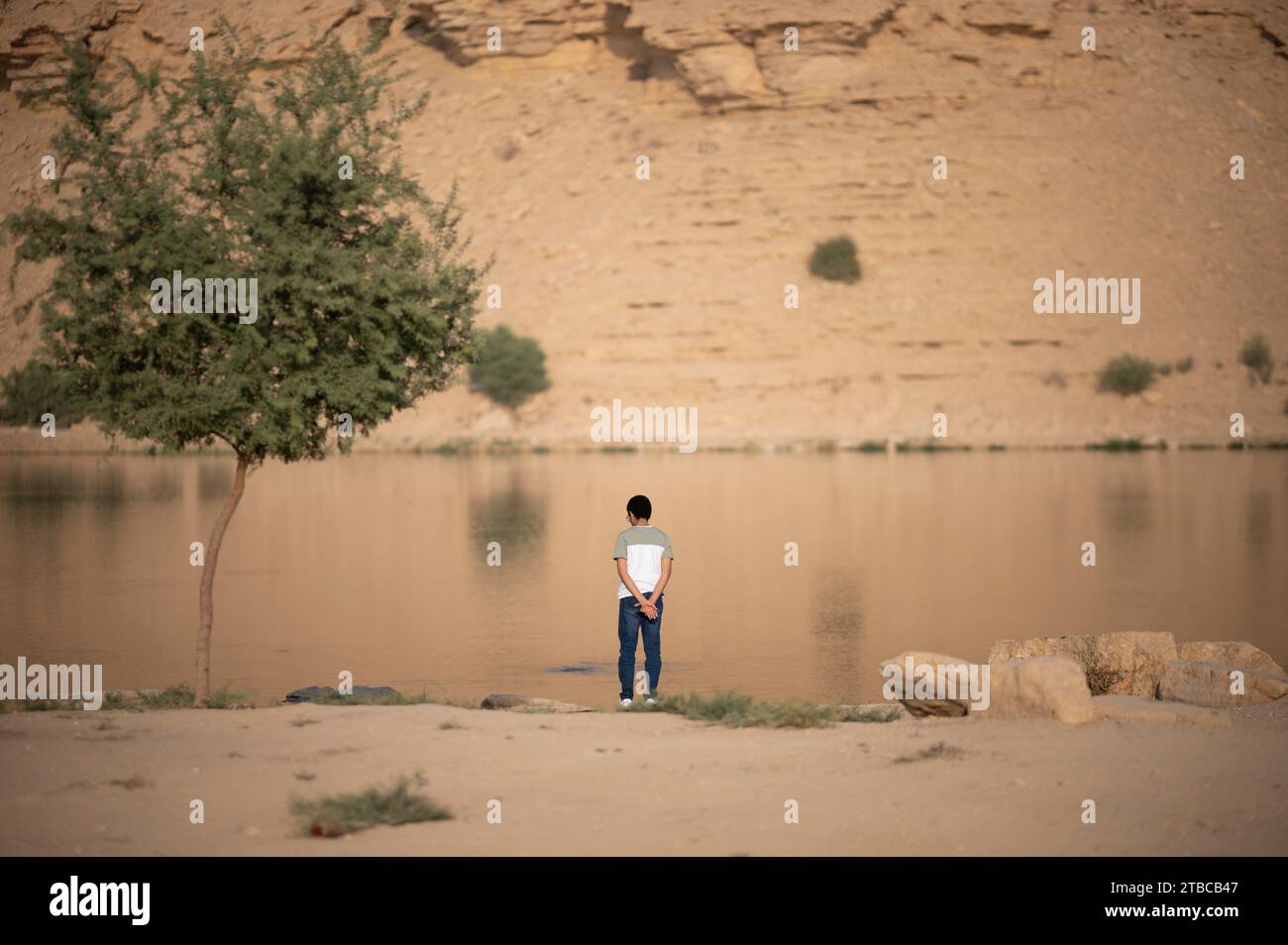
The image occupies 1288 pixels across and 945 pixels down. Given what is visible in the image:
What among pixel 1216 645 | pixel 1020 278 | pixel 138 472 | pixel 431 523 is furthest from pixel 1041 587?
pixel 1020 278

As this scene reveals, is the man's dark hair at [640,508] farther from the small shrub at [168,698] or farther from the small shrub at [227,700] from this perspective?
the small shrub at [168,698]

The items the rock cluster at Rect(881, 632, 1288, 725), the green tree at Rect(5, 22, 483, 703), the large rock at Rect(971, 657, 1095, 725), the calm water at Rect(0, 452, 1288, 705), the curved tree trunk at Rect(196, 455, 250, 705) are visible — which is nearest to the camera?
the large rock at Rect(971, 657, 1095, 725)

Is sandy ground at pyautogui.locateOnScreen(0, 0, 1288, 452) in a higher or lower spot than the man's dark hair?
higher

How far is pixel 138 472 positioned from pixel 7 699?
49.0 metres

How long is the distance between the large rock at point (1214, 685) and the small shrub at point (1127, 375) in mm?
56942

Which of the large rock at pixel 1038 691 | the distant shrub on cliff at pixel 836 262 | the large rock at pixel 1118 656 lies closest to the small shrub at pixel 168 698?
the large rock at pixel 1038 691

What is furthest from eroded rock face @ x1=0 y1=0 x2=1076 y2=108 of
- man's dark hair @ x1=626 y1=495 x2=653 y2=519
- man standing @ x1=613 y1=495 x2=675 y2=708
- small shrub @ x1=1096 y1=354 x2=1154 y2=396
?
man standing @ x1=613 y1=495 x2=675 y2=708

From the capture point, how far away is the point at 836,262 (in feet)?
240

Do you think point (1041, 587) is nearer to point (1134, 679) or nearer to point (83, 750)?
point (1134, 679)

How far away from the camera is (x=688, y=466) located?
56875 mm

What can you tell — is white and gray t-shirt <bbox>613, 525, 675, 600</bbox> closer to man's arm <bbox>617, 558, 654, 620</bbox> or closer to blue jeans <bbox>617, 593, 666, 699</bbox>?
man's arm <bbox>617, 558, 654, 620</bbox>

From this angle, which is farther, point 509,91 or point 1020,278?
point 509,91

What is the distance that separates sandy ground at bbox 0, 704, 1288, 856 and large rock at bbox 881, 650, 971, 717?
0.19 m

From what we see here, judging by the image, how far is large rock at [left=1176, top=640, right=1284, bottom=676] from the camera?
13.5m
